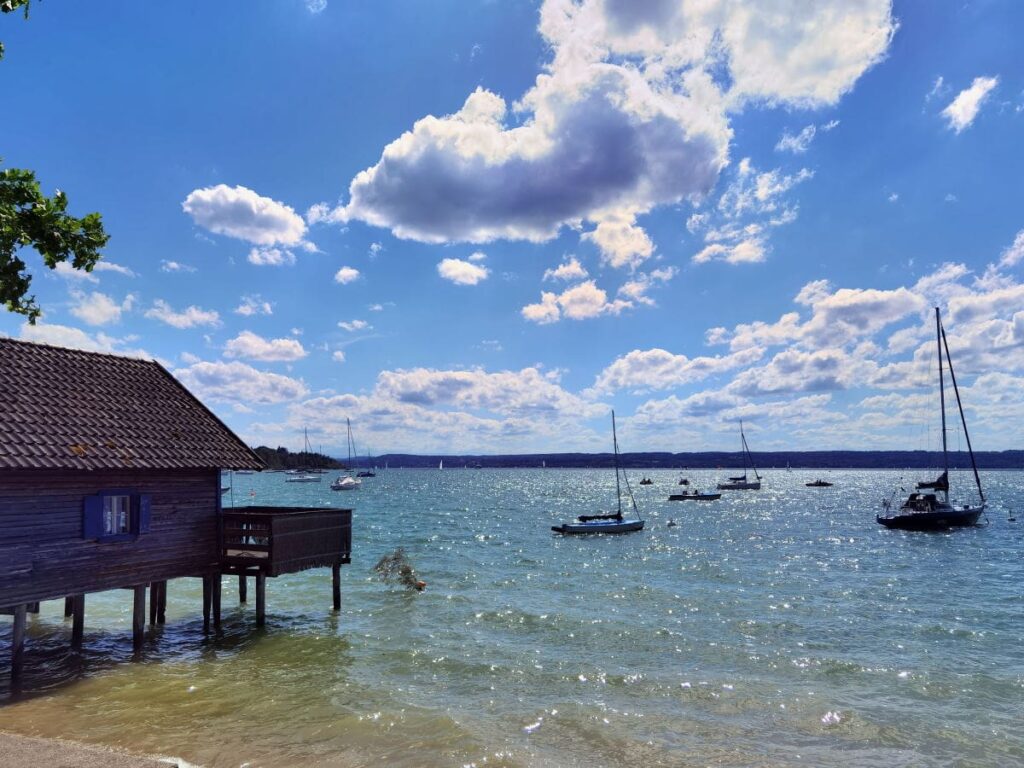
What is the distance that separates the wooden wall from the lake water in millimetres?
2772

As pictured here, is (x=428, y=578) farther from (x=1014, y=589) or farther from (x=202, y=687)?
(x=1014, y=589)

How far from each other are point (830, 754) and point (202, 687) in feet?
49.7

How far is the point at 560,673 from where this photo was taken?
2011 centimetres

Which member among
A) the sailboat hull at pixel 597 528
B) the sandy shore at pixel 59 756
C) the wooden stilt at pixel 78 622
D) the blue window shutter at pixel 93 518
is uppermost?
the blue window shutter at pixel 93 518

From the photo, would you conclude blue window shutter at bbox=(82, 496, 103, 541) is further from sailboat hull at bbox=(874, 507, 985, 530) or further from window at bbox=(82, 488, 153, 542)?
sailboat hull at bbox=(874, 507, 985, 530)

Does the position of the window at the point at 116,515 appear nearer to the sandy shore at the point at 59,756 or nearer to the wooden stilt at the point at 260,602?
the wooden stilt at the point at 260,602

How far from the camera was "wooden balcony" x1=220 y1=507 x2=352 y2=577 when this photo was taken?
69.7 ft

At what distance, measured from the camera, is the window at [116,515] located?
17312 mm

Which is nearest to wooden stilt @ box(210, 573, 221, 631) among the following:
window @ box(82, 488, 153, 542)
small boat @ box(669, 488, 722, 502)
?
window @ box(82, 488, 153, 542)

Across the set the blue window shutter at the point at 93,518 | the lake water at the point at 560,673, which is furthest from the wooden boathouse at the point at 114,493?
the lake water at the point at 560,673

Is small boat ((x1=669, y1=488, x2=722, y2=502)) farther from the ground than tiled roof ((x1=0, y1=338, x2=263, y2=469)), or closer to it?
closer to it

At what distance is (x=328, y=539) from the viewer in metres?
24.3

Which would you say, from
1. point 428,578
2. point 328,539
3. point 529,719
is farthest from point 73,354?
point 428,578

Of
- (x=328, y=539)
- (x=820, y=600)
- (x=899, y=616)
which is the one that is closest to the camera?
(x=328, y=539)
